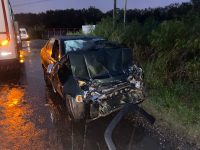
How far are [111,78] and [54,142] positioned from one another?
67.4 inches

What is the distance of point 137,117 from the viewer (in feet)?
19.4

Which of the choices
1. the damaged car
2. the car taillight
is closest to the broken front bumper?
the damaged car

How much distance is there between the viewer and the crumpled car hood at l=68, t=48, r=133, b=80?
5.63m

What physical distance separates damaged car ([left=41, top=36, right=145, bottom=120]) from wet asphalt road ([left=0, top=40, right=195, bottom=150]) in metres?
0.39

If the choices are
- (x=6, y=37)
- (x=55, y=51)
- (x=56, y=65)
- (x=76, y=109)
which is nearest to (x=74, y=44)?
(x=55, y=51)

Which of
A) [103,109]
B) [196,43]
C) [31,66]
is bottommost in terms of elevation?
[31,66]

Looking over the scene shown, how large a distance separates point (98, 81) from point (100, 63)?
1.80 feet

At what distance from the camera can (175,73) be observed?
715cm

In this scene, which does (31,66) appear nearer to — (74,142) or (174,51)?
(174,51)

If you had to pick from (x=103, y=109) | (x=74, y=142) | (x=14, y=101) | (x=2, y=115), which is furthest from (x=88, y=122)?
(x=14, y=101)

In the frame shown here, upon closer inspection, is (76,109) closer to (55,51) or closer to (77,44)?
(77,44)

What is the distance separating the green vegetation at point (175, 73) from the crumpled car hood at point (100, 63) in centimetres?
119

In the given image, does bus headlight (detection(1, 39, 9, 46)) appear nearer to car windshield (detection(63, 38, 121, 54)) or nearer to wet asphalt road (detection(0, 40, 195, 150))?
wet asphalt road (detection(0, 40, 195, 150))

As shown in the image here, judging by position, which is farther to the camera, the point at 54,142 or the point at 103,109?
the point at 103,109
